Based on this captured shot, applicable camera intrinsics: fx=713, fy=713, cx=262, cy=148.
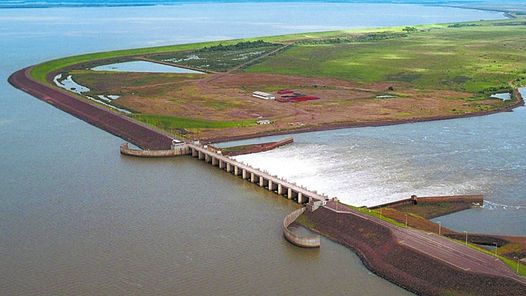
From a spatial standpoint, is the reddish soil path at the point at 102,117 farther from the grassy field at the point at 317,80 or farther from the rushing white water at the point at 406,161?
the rushing white water at the point at 406,161

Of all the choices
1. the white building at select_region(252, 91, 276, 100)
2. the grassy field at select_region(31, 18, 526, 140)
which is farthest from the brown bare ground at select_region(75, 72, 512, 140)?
the white building at select_region(252, 91, 276, 100)

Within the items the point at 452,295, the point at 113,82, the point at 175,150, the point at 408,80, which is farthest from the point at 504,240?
the point at 113,82

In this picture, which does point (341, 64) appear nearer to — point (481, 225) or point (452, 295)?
point (481, 225)

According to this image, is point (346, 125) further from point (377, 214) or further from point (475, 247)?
point (475, 247)

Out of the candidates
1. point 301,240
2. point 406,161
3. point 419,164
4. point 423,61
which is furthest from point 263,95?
point 301,240

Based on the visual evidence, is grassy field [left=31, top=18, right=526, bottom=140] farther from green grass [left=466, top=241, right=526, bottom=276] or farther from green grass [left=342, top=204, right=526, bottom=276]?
green grass [left=466, top=241, right=526, bottom=276]
